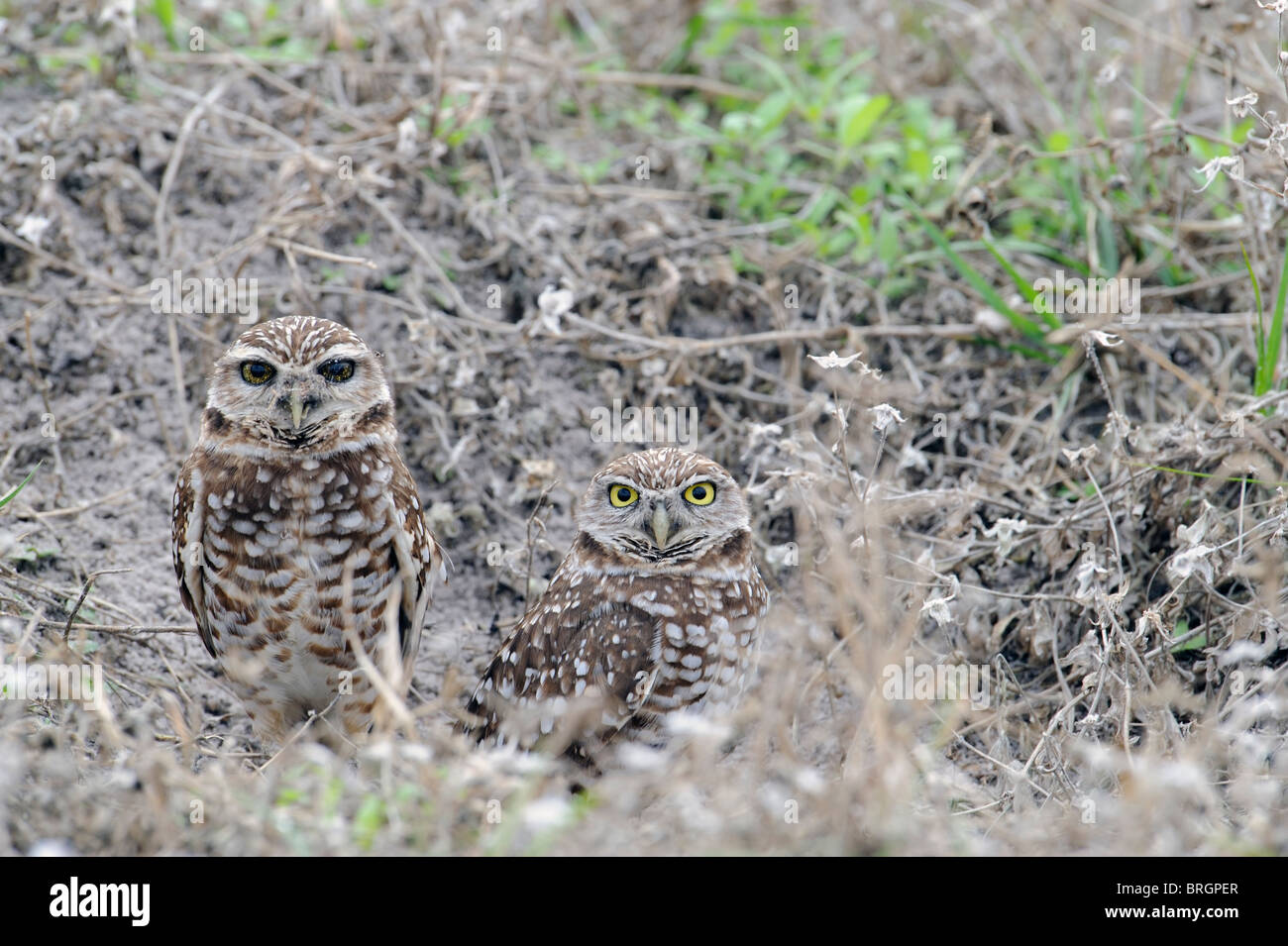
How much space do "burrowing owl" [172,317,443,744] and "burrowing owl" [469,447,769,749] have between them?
0.47m

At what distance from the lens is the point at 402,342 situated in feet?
16.5

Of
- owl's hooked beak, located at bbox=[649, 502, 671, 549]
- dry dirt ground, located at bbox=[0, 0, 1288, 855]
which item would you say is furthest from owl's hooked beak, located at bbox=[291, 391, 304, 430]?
owl's hooked beak, located at bbox=[649, 502, 671, 549]

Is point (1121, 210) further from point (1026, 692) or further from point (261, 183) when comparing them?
point (261, 183)

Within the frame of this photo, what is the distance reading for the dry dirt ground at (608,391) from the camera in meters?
3.57

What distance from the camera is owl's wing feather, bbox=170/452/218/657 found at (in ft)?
12.1

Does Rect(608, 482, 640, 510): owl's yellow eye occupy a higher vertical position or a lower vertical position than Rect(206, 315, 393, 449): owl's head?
lower

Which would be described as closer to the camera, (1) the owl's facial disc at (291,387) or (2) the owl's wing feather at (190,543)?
(1) the owl's facial disc at (291,387)

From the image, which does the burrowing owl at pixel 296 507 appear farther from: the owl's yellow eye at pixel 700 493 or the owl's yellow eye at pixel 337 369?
the owl's yellow eye at pixel 700 493

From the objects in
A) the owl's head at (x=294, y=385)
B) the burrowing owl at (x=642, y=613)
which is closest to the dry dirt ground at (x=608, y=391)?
the burrowing owl at (x=642, y=613)

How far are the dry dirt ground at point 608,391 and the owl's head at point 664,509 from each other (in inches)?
12.0

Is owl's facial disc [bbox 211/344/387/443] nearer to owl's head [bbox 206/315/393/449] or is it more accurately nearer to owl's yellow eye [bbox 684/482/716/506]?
owl's head [bbox 206/315/393/449]

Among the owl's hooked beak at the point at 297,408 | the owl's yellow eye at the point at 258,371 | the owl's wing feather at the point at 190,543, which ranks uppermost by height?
the owl's yellow eye at the point at 258,371

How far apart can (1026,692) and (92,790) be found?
9.00ft
